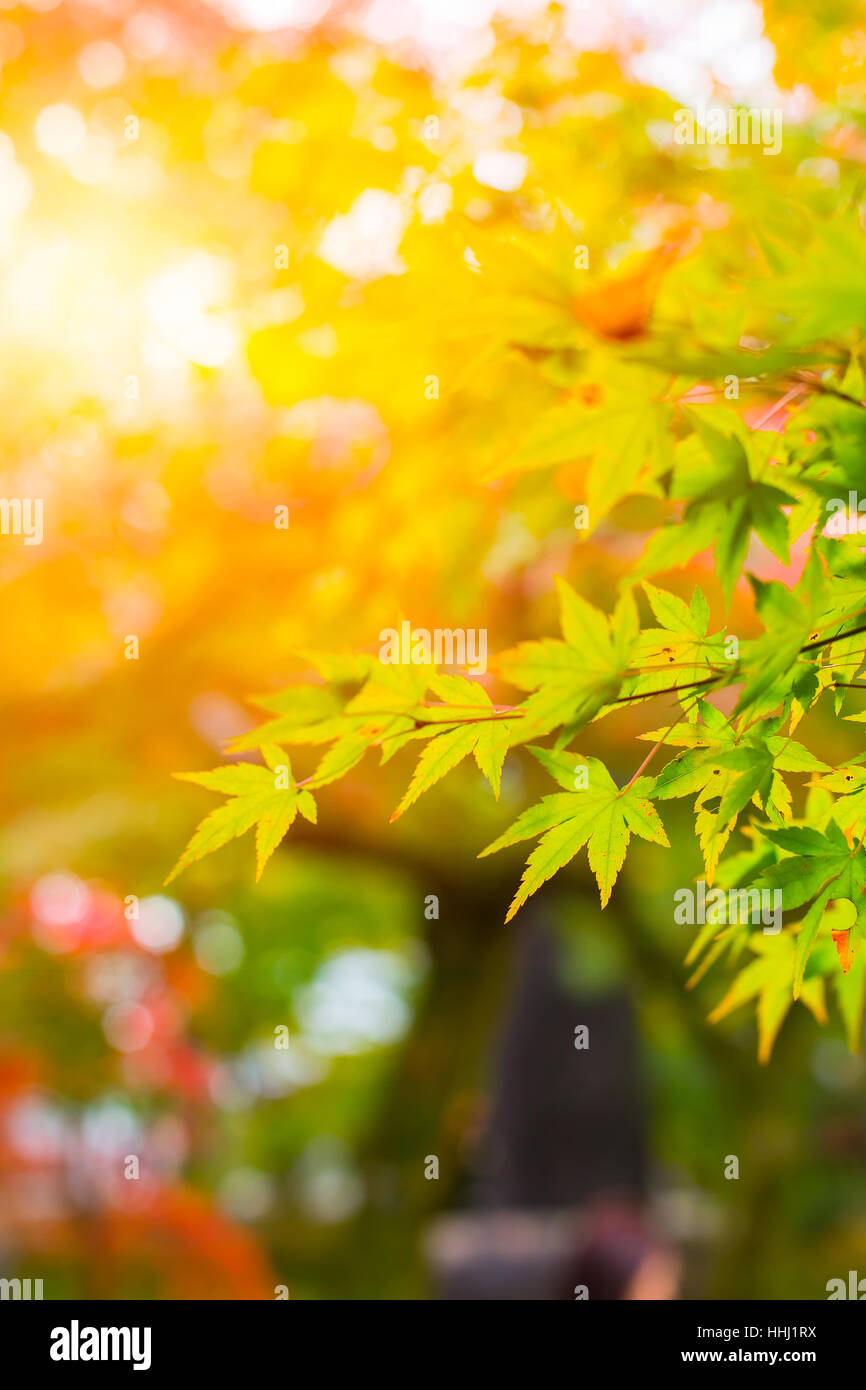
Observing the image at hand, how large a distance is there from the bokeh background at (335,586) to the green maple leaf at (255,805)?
1.09 ft

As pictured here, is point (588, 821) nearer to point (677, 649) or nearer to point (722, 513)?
point (677, 649)

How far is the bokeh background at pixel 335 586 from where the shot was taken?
7.57 ft

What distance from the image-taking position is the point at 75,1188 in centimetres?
983

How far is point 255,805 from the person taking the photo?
108 centimetres

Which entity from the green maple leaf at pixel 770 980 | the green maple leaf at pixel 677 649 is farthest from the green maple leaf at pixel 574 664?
the green maple leaf at pixel 770 980

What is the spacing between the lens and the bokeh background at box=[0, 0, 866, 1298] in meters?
2.31

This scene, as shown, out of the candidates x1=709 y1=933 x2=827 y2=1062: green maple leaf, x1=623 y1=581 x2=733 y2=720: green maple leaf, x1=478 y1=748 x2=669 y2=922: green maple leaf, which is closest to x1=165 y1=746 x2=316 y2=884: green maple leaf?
x1=478 y1=748 x2=669 y2=922: green maple leaf

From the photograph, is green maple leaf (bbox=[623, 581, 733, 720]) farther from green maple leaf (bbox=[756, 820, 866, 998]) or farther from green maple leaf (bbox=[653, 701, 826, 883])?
green maple leaf (bbox=[756, 820, 866, 998])

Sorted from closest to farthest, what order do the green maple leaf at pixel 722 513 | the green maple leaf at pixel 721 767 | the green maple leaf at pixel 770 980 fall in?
1. the green maple leaf at pixel 722 513
2. the green maple leaf at pixel 721 767
3. the green maple leaf at pixel 770 980

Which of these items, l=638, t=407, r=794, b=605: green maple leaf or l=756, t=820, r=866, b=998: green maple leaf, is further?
l=756, t=820, r=866, b=998: green maple leaf

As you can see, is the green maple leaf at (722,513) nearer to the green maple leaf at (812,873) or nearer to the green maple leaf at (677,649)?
the green maple leaf at (677,649)

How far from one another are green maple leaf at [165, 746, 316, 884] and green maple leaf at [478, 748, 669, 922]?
20cm

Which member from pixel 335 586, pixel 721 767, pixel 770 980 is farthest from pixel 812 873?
pixel 335 586

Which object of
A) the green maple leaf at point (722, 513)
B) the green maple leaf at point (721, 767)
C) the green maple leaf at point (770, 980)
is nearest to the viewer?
the green maple leaf at point (722, 513)
